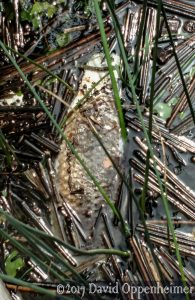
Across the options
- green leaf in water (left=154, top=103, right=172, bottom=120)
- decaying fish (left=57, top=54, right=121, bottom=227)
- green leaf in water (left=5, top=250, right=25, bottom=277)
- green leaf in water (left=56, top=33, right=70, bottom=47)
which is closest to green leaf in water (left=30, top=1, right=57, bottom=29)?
green leaf in water (left=56, top=33, right=70, bottom=47)

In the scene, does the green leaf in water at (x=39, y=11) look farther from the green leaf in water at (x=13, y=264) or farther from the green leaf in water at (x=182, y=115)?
the green leaf in water at (x=13, y=264)

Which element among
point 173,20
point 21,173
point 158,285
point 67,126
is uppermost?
point 173,20

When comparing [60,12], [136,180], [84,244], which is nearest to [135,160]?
[136,180]

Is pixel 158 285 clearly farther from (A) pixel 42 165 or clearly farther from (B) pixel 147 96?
(B) pixel 147 96

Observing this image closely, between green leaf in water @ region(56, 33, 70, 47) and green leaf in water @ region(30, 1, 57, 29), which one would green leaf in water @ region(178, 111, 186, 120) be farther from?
green leaf in water @ region(30, 1, 57, 29)

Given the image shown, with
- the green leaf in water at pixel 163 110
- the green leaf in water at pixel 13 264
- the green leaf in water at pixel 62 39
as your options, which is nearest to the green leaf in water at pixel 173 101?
the green leaf in water at pixel 163 110

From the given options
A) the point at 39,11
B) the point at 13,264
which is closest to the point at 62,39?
the point at 39,11
